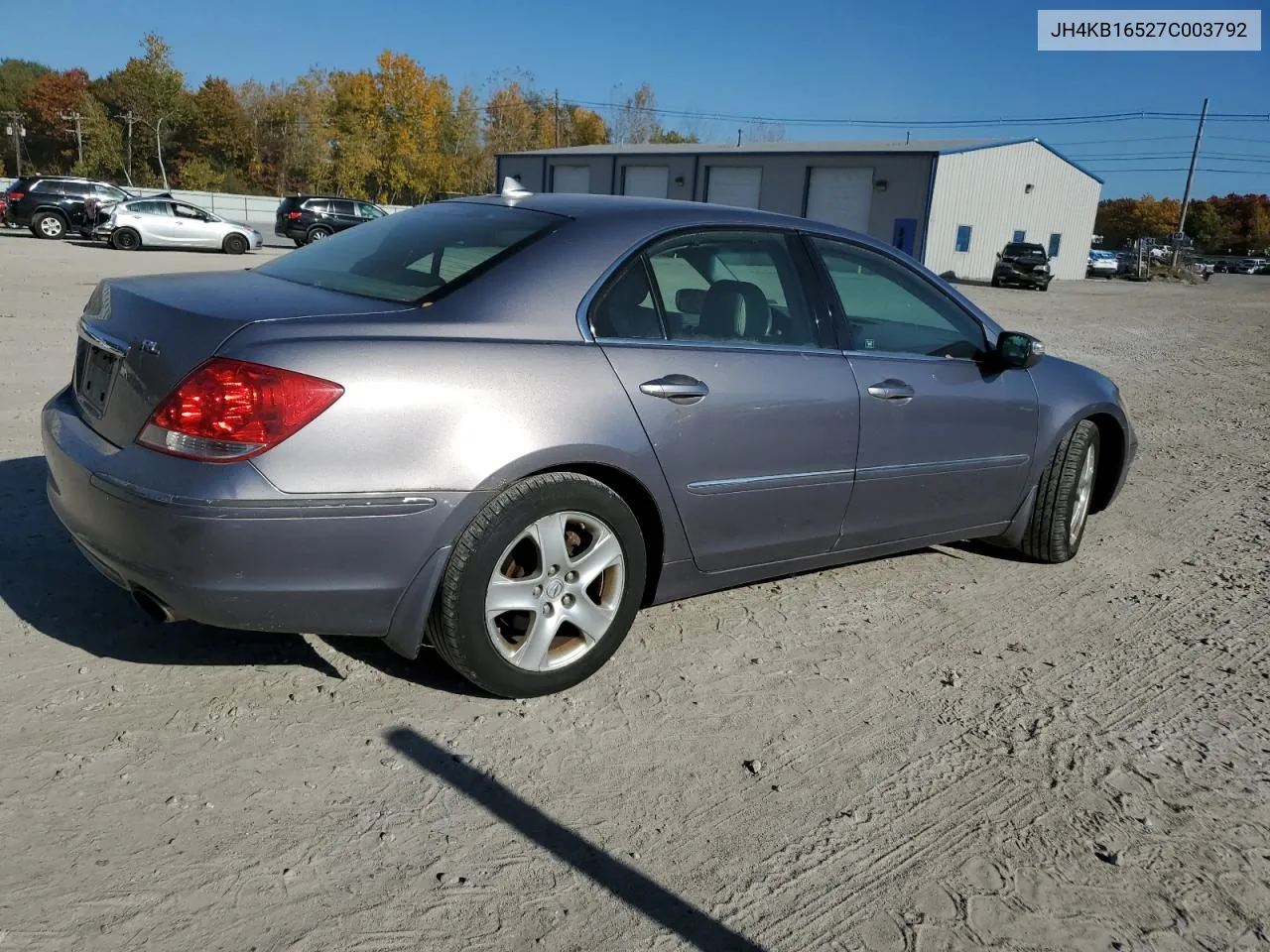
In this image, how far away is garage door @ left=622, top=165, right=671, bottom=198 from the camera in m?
49.6

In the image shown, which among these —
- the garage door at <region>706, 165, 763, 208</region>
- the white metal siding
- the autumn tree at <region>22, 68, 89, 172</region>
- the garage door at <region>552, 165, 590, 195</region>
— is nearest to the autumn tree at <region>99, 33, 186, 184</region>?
the autumn tree at <region>22, 68, 89, 172</region>

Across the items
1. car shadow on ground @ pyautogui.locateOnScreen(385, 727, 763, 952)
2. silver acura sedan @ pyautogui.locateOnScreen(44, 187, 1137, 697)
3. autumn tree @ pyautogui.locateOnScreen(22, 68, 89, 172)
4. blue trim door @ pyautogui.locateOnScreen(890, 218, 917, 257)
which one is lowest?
car shadow on ground @ pyautogui.locateOnScreen(385, 727, 763, 952)

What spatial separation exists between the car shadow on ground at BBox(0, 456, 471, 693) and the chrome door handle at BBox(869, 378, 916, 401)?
1915mm

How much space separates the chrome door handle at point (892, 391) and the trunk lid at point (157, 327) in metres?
1.89

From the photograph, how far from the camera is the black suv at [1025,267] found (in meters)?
37.8

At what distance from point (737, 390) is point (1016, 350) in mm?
1566

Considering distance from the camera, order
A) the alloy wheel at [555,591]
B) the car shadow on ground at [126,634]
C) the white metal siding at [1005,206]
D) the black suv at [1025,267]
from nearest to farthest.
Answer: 1. the alloy wheel at [555,591]
2. the car shadow on ground at [126,634]
3. the black suv at [1025,267]
4. the white metal siding at [1005,206]

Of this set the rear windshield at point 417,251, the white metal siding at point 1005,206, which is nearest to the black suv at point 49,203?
the rear windshield at point 417,251

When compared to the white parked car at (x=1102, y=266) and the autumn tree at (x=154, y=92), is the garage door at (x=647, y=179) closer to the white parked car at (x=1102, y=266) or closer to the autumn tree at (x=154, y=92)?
the white parked car at (x=1102, y=266)

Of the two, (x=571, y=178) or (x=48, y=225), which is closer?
(x=48, y=225)

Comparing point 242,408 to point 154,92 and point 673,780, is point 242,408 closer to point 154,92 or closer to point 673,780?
point 673,780

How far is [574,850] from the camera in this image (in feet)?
8.52

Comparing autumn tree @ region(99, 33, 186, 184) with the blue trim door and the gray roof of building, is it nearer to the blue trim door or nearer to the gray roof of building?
the gray roof of building

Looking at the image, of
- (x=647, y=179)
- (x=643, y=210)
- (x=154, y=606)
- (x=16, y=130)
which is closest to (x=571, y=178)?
(x=647, y=179)
